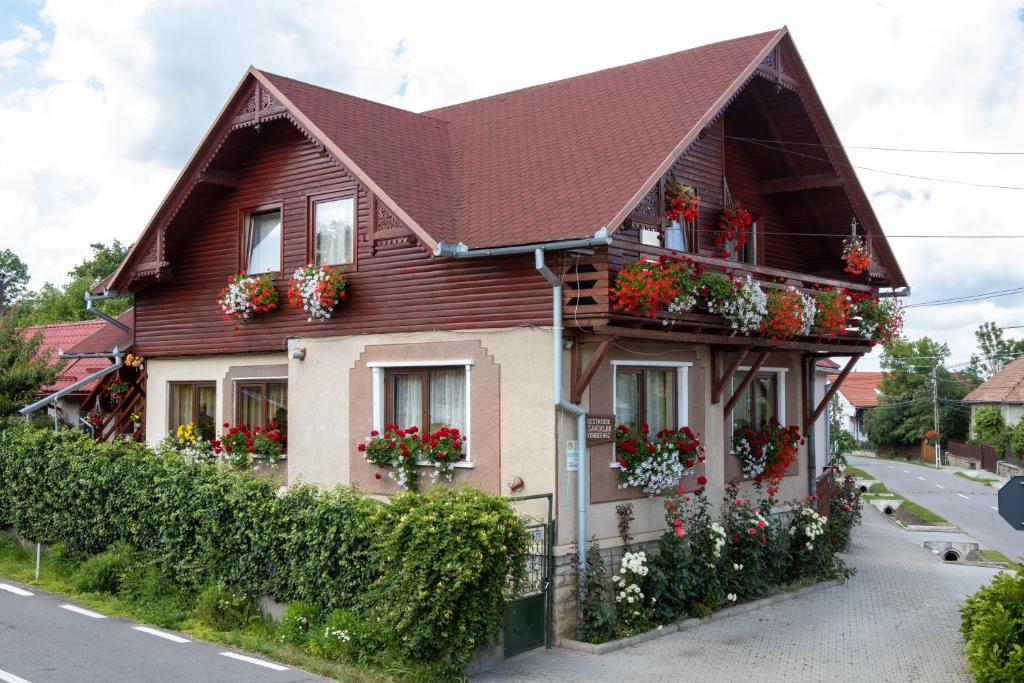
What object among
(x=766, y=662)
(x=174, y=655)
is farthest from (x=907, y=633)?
(x=174, y=655)

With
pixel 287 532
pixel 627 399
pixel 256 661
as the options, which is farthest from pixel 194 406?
pixel 627 399

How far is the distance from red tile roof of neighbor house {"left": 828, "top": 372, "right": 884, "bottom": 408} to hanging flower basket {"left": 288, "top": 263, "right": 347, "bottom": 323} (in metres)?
83.4

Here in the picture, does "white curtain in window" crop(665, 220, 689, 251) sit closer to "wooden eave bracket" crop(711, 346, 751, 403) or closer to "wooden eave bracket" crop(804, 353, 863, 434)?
"wooden eave bracket" crop(711, 346, 751, 403)

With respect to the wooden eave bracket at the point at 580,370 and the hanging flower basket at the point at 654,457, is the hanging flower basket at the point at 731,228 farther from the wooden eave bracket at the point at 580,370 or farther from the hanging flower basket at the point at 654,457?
the wooden eave bracket at the point at 580,370

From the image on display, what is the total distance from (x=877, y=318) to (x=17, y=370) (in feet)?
Answer: 49.2

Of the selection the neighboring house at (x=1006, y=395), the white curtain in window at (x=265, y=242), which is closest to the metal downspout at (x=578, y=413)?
the white curtain in window at (x=265, y=242)

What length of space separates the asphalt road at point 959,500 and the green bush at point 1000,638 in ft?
30.1

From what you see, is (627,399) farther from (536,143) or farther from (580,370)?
(536,143)

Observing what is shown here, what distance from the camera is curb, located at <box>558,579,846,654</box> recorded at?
11992mm

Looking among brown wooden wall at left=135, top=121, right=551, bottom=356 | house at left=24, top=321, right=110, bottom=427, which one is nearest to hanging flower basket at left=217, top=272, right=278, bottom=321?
brown wooden wall at left=135, top=121, right=551, bottom=356

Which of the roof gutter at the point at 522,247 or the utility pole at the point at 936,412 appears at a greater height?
the roof gutter at the point at 522,247

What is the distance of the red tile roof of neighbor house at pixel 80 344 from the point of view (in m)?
20.7

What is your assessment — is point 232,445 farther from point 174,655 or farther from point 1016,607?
point 1016,607

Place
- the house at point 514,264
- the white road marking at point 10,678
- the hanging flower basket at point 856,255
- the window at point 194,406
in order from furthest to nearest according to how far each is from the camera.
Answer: the window at point 194,406, the hanging flower basket at point 856,255, the house at point 514,264, the white road marking at point 10,678
